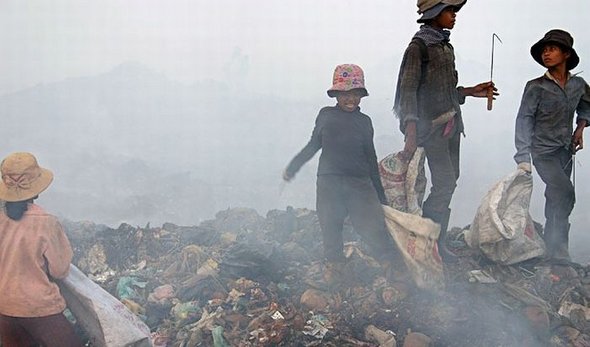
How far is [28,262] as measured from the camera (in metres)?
2.74

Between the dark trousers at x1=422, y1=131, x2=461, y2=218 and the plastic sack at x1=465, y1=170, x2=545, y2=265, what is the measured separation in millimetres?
452

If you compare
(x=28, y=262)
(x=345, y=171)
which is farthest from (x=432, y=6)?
(x=28, y=262)

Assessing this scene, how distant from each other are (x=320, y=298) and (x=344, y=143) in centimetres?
117

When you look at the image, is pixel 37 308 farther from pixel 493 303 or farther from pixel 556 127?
pixel 556 127

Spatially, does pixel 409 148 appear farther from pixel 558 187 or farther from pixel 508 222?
pixel 558 187

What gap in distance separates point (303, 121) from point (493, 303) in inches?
720

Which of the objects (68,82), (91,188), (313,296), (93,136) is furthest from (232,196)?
(313,296)

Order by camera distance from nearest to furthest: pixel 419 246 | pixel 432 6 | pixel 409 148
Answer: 1. pixel 432 6
2. pixel 419 246
3. pixel 409 148

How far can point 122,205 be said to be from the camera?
14602 mm

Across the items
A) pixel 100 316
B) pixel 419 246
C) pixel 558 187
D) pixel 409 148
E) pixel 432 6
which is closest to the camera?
pixel 100 316

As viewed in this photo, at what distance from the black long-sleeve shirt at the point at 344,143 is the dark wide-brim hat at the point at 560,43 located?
63.9 inches

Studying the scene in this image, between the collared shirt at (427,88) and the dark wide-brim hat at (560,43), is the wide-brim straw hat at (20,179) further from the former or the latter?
the dark wide-brim hat at (560,43)

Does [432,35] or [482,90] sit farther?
[482,90]

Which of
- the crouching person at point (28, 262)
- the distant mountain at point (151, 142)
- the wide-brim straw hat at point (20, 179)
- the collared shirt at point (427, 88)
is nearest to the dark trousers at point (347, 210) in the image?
the collared shirt at point (427, 88)
